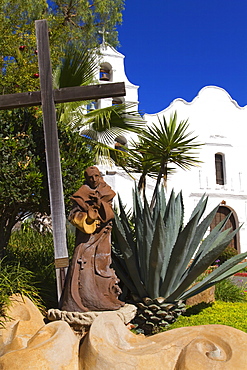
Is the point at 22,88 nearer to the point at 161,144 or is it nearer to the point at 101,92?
the point at 161,144

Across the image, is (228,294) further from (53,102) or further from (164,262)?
(53,102)

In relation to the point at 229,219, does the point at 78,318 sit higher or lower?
higher

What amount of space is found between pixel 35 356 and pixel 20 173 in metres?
2.91

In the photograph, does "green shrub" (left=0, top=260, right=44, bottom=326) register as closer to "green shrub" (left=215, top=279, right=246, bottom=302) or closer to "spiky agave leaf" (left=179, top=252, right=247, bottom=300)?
"spiky agave leaf" (left=179, top=252, right=247, bottom=300)

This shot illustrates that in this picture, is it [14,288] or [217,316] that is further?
[217,316]

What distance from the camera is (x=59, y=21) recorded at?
388 inches

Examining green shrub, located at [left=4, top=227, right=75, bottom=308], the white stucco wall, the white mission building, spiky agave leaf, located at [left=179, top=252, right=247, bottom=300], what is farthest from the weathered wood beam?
the white stucco wall

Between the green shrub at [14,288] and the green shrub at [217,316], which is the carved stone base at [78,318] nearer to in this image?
the green shrub at [14,288]

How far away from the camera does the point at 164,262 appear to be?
4.53 meters

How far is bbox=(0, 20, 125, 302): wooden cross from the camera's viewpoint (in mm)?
4414

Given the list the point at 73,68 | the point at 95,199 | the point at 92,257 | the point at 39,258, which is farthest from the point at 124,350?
the point at 73,68

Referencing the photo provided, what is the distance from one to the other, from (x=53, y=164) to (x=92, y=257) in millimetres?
1319

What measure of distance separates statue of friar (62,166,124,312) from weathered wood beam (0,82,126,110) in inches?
46.9

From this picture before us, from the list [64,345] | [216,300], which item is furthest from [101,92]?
[216,300]
